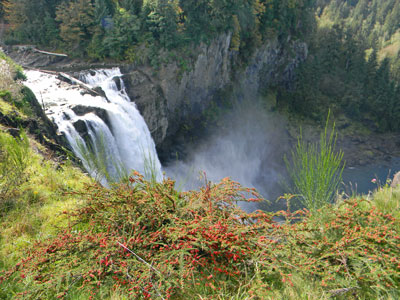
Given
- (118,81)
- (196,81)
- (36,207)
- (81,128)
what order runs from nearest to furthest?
1. (36,207)
2. (81,128)
3. (118,81)
4. (196,81)

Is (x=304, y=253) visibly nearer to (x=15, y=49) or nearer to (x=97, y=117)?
(x=97, y=117)

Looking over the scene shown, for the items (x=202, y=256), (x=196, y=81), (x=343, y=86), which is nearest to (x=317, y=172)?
(x=202, y=256)

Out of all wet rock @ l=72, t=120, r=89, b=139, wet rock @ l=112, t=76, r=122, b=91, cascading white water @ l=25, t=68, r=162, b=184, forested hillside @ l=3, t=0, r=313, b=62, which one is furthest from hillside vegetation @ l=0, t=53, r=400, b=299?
forested hillside @ l=3, t=0, r=313, b=62

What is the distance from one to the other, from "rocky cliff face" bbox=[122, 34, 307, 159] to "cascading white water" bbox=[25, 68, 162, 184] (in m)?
1.96

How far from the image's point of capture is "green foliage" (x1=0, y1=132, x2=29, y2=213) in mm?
3227

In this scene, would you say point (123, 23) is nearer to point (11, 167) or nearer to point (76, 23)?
point (76, 23)

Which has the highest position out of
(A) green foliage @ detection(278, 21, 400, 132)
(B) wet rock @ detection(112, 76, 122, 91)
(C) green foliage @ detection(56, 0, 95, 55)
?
(C) green foliage @ detection(56, 0, 95, 55)

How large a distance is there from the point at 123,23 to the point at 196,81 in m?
6.69

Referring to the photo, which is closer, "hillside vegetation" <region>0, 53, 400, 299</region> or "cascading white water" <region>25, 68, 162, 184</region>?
"hillside vegetation" <region>0, 53, 400, 299</region>

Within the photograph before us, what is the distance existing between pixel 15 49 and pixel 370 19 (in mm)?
81759

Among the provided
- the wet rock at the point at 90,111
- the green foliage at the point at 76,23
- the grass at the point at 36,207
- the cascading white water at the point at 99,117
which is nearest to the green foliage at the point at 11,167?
the grass at the point at 36,207

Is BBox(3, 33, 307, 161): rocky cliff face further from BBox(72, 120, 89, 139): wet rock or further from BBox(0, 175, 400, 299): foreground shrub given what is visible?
BBox(0, 175, 400, 299): foreground shrub

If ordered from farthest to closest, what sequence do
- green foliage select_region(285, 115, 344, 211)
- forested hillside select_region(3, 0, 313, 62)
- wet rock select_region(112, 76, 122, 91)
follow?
forested hillside select_region(3, 0, 313, 62) < wet rock select_region(112, 76, 122, 91) < green foliage select_region(285, 115, 344, 211)

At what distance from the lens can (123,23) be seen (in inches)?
694
